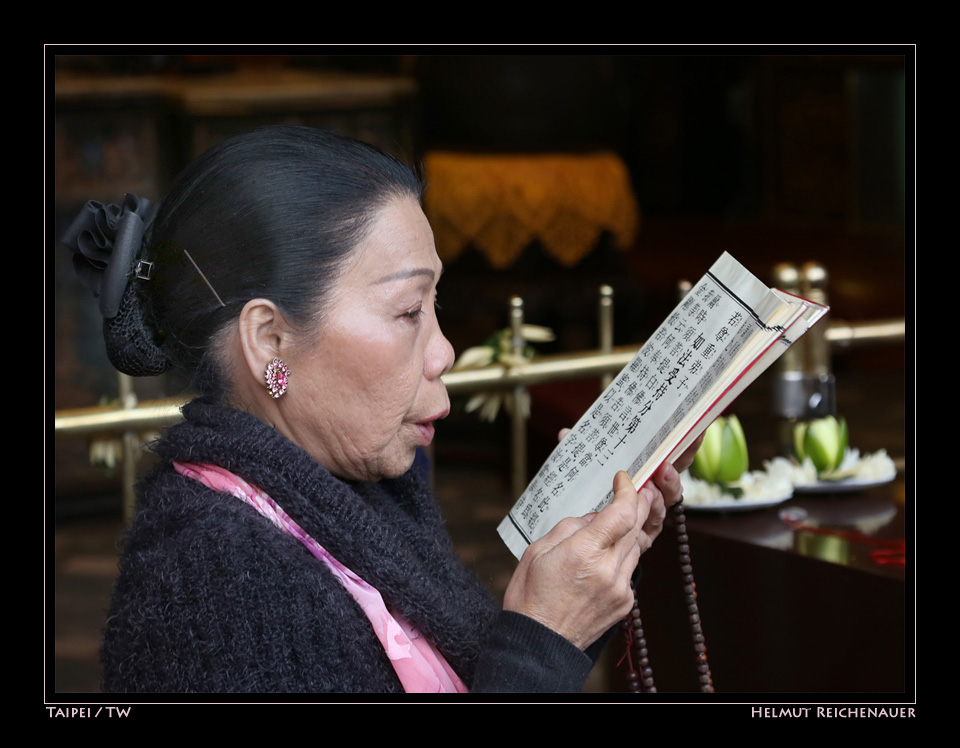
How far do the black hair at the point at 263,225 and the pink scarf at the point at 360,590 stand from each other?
142 millimetres

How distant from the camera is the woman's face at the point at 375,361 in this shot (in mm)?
1315

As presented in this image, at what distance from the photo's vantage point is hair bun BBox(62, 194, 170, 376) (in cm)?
138

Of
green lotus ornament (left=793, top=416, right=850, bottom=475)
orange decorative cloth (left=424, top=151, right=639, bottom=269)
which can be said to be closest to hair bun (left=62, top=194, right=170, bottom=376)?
green lotus ornament (left=793, top=416, right=850, bottom=475)

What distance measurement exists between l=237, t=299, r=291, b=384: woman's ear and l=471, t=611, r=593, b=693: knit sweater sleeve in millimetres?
412

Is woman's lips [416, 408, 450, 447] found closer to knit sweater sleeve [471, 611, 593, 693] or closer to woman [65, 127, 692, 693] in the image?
woman [65, 127, 692, 693]

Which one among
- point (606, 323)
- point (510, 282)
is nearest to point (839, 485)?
point (606, 323)

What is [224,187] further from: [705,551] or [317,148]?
[705,551]

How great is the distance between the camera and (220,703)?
3.88ft

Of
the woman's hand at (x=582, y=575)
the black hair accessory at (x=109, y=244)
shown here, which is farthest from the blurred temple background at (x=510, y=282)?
the woman's hand at (x=582, y=575)

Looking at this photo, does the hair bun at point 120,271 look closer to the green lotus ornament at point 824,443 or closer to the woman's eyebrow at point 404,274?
the woman's eyebrow at point 404,274

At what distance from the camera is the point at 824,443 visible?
7.30 feet

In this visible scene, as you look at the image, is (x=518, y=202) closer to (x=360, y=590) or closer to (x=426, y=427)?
(x=426, y=427)

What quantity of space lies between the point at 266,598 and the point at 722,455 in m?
1.17
